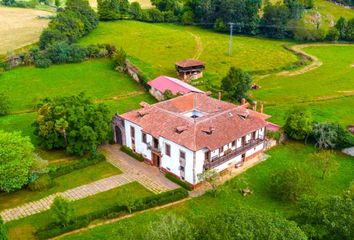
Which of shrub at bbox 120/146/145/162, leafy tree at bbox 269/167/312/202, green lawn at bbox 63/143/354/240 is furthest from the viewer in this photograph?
shrub at bbox 120/146/145/162

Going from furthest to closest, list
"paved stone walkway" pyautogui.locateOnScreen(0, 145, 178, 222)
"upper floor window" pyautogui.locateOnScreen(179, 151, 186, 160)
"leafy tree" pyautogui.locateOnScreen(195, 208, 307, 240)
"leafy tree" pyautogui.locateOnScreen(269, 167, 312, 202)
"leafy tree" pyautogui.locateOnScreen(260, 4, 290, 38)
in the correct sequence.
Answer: "leafy tree" pyautogui.locateOnScreen(260, 4, 290, 38) → "upper floor window" pyautogui.locateOnScreen(179, 151, 186, 160) → "leafy tree" pyautogui.locateOnScreen(269, 167, 312, 202) → "paved stone walkway" pyautogui.locateOnScreen(0, 145, 178, 222) → "leafy tree" pyautogui.locateOnScreen(195, 208, 307, 240)

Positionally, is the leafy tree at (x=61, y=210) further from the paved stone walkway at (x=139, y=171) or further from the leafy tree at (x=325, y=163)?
the leafy tree at (x=325, y=163)

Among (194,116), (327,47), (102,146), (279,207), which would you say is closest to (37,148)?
(102,146)

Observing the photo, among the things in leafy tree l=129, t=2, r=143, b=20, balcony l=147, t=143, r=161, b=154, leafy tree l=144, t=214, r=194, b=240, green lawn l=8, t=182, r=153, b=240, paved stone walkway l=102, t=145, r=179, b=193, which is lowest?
green lawn l=8, t=182, r=153, b=240

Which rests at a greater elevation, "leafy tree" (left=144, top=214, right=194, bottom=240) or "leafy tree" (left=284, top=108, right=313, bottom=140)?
"leafy tree" (left=144, top=214, right=194, bottom=240)

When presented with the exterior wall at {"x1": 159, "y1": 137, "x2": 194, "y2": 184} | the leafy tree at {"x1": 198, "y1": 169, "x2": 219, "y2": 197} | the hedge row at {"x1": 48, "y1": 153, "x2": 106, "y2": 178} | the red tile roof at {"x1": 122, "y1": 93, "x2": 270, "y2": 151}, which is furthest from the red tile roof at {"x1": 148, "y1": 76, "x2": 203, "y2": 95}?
the leafy tree at {"x1": 198, "y1": 169, "x2": 219, "y2": 197}

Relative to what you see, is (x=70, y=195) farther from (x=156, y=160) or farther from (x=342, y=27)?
(x=342, y=27)

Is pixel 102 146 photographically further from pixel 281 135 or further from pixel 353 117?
pixel 353 117

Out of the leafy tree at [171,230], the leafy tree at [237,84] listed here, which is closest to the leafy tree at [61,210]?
the leafy tree at [171,230]

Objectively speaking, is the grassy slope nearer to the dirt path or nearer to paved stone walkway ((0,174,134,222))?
the dirt path
